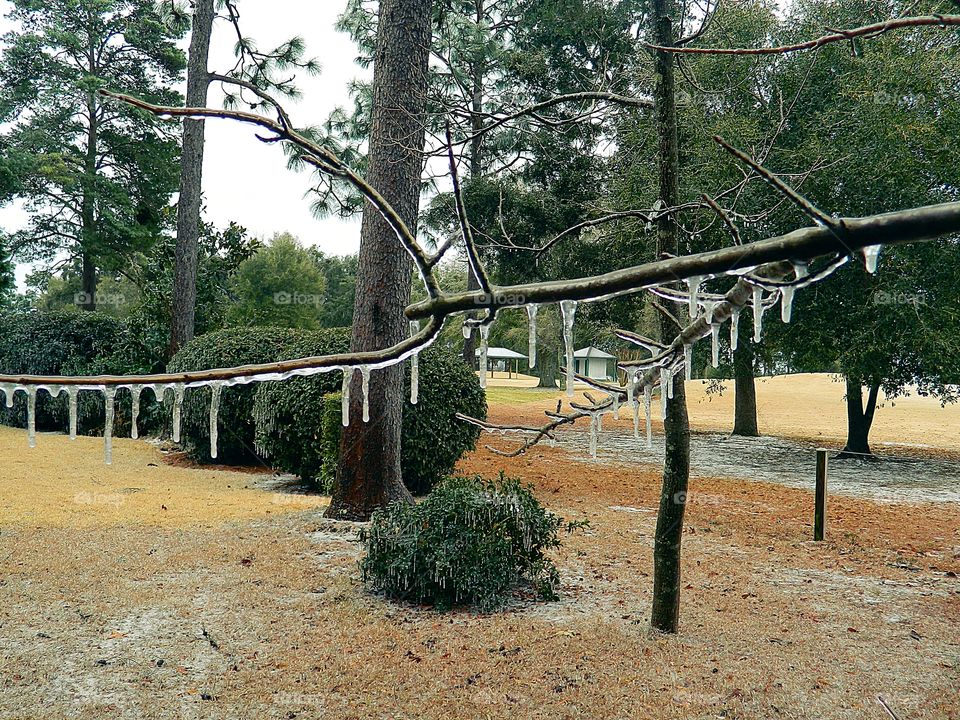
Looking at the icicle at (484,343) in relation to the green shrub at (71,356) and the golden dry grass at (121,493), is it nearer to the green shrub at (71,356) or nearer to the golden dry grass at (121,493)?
the golden dry grass at (121,493)

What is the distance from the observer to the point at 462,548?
4.50 meters

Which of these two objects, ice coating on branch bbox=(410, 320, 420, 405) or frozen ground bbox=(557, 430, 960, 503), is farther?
frozen ground bbox=(557, 430, 960, 503)

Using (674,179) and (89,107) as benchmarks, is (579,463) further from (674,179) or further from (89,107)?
(89,107)

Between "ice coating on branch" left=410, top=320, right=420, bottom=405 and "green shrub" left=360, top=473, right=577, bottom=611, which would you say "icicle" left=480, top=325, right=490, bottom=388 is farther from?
"green shrub" left=360, top=473, right=577, bottom=611

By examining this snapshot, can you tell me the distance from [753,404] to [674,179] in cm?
1396

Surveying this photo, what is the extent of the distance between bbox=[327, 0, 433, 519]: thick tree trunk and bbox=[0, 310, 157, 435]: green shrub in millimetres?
8256

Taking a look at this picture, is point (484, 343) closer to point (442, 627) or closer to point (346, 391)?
point (346, 391)

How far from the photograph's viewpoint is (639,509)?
7887 millimetres

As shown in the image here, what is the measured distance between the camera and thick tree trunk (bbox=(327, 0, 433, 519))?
6.45 m

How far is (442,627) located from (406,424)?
141 inches

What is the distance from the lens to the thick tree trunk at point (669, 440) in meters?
→ 3.99

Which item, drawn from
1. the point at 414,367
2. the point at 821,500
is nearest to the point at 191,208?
the point at 821,500

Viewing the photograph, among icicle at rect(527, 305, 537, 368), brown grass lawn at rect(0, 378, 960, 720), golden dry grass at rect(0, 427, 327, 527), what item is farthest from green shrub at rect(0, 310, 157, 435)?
icicle at rect(527, 305, 537, 368)

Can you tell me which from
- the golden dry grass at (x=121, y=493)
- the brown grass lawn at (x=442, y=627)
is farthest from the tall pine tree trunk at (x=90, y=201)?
the brown grass lawn at (x=442, y=627)
